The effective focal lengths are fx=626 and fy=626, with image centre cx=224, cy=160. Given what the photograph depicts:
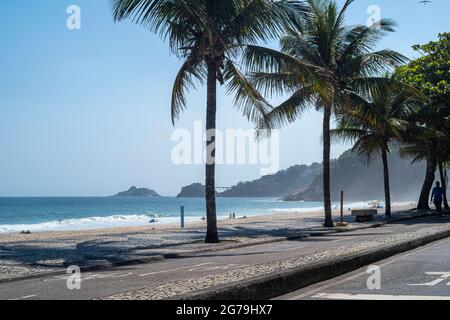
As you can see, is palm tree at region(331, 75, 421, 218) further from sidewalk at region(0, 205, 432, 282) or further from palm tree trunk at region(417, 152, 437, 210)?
sidewalk at region(0, 205, 432, 282)

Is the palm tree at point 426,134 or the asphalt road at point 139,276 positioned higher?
the palm tree at point 426,134

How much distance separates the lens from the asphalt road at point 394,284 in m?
8.49

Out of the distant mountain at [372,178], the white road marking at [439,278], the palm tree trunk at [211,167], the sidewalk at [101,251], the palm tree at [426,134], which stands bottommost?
the white road marking at [439,278]

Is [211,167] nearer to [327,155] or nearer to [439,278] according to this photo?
[327,155]

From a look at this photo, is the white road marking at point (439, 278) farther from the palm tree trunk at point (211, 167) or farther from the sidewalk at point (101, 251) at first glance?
the palm tree trunk at point (211, 167)

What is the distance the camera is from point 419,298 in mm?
8180

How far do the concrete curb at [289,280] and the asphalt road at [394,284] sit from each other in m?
0.14

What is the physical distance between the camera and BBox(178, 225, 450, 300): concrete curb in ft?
24.7

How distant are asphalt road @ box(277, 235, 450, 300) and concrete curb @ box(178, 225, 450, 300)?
0.14 meters

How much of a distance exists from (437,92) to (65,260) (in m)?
25.6

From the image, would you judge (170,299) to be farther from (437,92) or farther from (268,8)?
(437,92)

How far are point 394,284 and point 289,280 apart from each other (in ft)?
5.59

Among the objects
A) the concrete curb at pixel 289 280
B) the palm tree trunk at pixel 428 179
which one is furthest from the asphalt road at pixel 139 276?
the palm tree trunk at pixel 428 179
